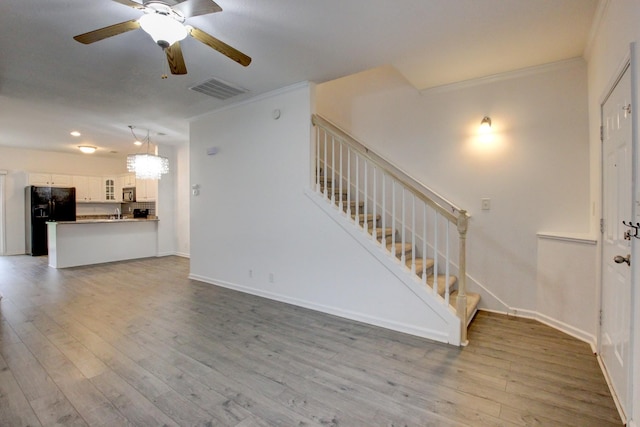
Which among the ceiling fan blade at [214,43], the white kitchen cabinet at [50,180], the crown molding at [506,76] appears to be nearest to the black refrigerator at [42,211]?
the white kitchen cabinet at [50,180]

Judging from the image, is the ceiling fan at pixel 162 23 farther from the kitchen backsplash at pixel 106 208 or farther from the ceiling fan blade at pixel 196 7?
the kitchen backsplash at pixel 106 208

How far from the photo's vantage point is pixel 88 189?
8312mm

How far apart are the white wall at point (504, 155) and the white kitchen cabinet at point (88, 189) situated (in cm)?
841

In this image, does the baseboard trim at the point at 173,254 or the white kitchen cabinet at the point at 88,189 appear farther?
the white kitchen cabinet at the point at 88,189

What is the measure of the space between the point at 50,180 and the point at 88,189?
82 centimetres

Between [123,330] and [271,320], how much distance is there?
4.78 ft

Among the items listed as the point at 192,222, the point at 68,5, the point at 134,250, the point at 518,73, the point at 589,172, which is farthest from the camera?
the point at 134,250

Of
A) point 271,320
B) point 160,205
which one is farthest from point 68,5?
point 160,205

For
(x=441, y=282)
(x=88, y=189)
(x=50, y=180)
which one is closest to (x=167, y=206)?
(x=88, y=189)

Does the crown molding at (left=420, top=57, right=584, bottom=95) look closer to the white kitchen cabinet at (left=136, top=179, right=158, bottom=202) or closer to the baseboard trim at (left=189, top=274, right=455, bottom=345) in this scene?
the baseboard trim at (left=189, top=274, right=455, bottom=345)

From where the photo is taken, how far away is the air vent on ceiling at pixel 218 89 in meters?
3.52

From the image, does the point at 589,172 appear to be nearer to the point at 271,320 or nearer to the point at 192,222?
the point at 271,320

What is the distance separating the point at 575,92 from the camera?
3.00m

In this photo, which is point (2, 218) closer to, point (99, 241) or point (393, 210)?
point (99, 241)
